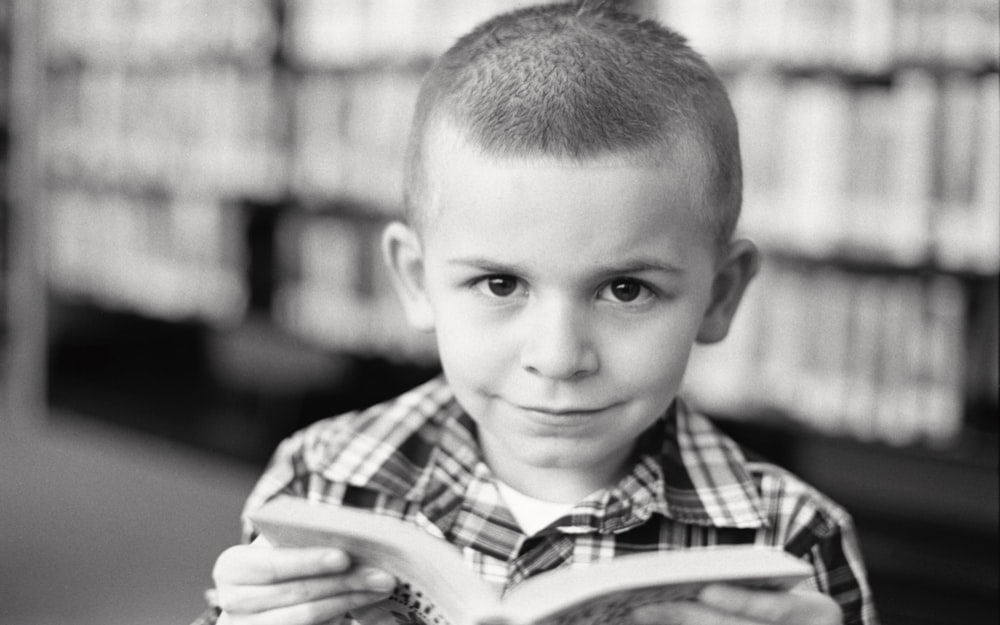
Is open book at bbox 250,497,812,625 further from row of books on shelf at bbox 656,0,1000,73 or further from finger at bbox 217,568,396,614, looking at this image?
row of books on shelf at bbox 656,0,1000,73

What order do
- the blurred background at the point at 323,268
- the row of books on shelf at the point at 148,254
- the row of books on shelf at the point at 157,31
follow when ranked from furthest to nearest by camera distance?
the row of books on shelf at the point at 148,254
the row of books on shelf at the point at 157,31
the blurred background at the point at 323,268

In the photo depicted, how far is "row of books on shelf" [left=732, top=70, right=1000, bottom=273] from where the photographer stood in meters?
2.36

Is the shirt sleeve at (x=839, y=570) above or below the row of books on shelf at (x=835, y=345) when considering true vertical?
above

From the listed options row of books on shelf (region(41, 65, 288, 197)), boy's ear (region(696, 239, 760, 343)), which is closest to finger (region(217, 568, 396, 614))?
boy's ear (region(696, 239, 760, 343))

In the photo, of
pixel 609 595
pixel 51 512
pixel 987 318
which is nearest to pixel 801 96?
pixel 987 318

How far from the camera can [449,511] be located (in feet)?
3.34

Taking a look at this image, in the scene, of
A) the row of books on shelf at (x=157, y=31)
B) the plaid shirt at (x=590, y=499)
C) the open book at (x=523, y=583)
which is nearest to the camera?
the open book at (x=523, y=583)

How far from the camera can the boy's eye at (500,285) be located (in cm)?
90

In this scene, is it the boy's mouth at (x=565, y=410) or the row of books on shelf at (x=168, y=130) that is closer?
the boy's mouth at (x=565, y=410)

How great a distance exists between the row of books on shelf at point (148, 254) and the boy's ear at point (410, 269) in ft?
9.24

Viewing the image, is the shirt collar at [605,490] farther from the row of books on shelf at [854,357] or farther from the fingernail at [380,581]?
the row of books on shelf at [854,357]

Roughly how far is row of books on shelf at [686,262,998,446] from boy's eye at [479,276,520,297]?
6.05 ft

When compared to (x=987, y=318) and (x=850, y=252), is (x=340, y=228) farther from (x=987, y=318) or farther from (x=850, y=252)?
(x=987, y=318)

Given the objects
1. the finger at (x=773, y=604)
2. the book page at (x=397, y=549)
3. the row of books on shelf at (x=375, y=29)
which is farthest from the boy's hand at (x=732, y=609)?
the row of books on shelf at (x=375, y=29)
